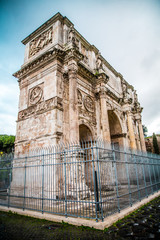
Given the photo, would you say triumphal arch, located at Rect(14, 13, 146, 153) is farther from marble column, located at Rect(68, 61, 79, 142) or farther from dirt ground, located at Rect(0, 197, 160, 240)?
dirt ground, located at Rect(0, 197, 160, 240)

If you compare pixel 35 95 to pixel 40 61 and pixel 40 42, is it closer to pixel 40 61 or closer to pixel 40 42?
pixel 40 61

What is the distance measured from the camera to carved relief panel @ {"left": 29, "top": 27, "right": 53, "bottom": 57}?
11930 mm

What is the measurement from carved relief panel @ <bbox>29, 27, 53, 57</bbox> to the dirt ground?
1151cm

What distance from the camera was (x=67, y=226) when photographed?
14.2 ft

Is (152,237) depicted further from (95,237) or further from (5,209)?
(5,209)

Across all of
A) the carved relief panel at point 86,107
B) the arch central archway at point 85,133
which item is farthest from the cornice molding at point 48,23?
the arch central archway at point 85,133

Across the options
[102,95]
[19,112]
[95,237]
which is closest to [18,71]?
[19,112]

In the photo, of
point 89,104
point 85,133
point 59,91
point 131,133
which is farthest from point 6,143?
point 131,133

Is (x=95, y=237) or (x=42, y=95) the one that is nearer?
(x=95, y=237)

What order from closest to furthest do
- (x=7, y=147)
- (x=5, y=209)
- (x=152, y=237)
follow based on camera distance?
1. (x=152, y=237)
2. (x=5, y=209)
3. (x=7, y=147)

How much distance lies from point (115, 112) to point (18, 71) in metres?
9.91

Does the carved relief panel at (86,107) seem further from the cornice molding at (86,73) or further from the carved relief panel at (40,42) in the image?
the carved relief panel at (40,42)

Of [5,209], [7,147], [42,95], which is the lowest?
[5,209]

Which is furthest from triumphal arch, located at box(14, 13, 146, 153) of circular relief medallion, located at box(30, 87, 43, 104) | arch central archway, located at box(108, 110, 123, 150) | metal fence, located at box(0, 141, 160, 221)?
metal fence, located at box(0, 141, 160, 221)
